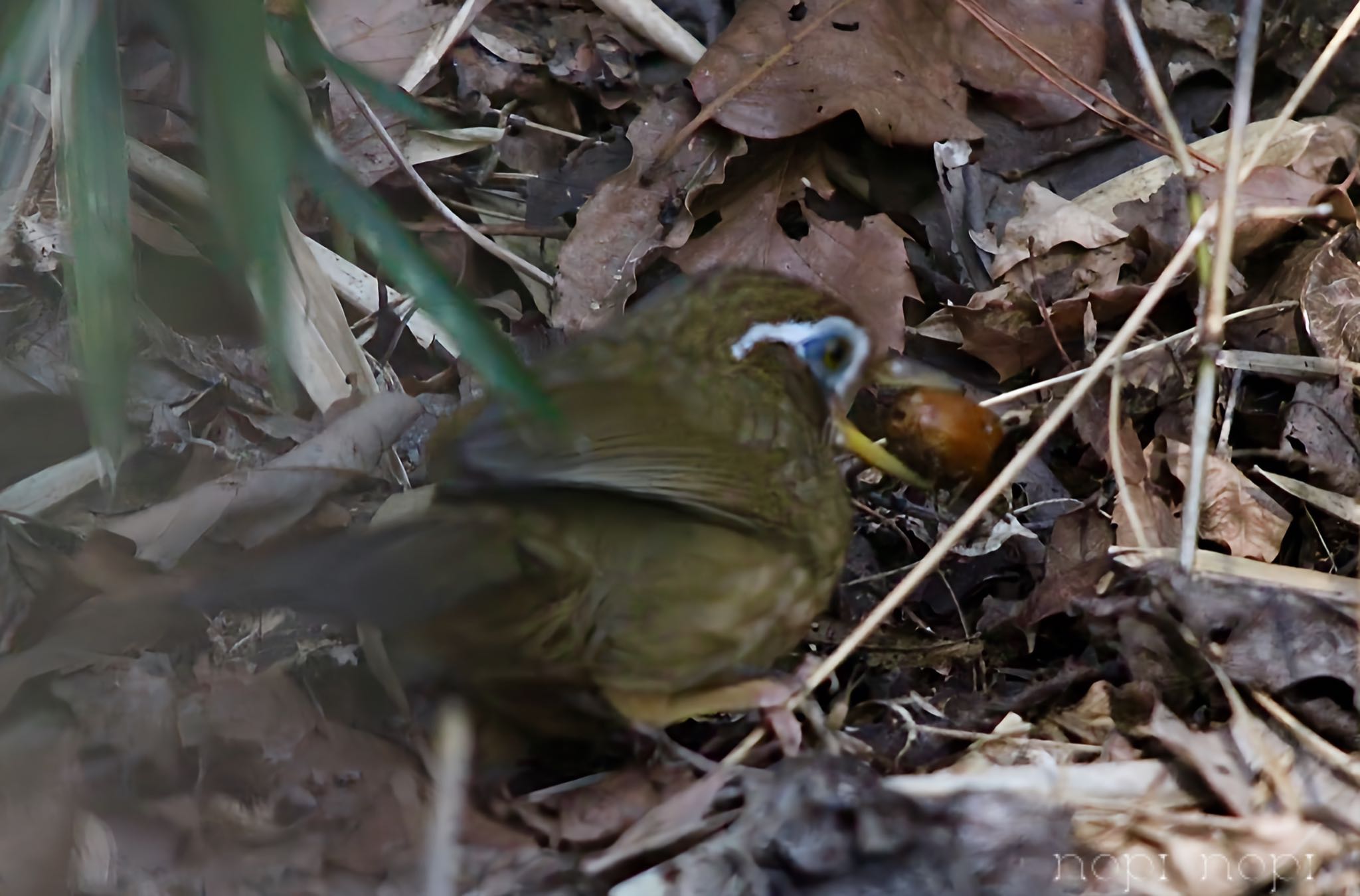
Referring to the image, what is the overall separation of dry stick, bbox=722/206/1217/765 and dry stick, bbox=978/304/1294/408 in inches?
11.6

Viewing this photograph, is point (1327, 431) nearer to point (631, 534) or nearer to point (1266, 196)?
point (1266, 196)

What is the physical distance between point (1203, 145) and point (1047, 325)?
82 centimetres

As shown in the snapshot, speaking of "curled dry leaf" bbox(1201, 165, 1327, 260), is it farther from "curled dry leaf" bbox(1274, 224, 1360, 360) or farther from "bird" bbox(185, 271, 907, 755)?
"bird" bbox(185, 271, 907, 755)

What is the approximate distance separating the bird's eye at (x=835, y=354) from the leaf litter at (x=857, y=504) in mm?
545

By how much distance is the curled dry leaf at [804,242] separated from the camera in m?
3.13

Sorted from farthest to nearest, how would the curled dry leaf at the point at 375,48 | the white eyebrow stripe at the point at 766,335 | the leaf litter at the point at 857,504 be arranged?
the curled dry leaf at the point at 375,48 → the white eyebrow stripe at the point at 766,335 → the leaf litter at the point at 857,504

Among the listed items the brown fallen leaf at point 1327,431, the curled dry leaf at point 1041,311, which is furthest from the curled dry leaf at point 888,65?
the brown fallen leaf at point 1327,431

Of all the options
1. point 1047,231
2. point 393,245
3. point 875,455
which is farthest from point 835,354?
point 393,245

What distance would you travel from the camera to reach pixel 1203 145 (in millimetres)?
3303

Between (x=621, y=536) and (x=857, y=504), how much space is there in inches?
39.9

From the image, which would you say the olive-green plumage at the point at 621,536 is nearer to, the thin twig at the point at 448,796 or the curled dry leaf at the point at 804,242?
the thin twig at the point at 448,796

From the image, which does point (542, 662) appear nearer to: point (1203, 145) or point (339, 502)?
point (339, 502)

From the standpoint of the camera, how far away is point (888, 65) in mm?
3404

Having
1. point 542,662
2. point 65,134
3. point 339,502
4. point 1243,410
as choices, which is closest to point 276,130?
point 65,134
